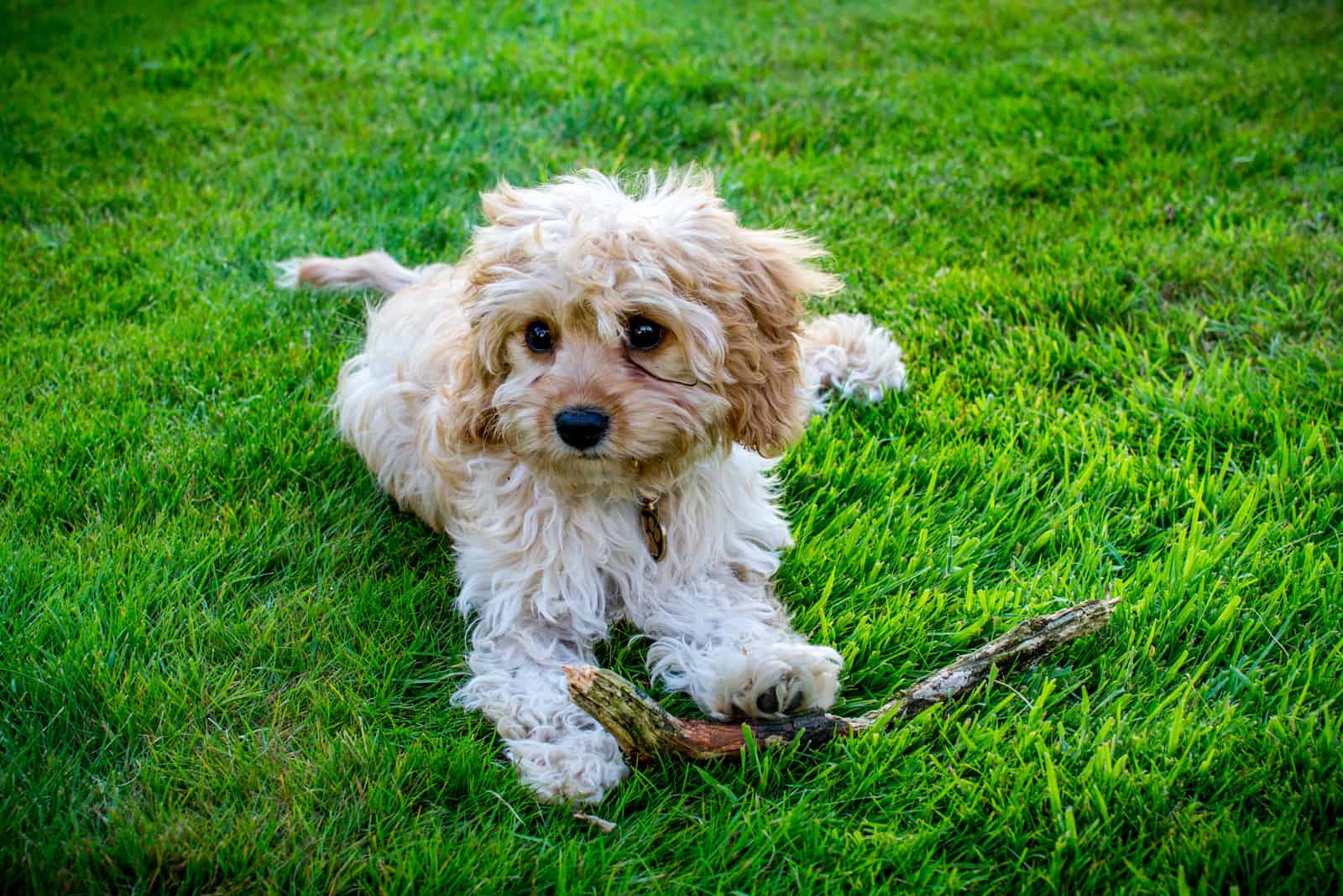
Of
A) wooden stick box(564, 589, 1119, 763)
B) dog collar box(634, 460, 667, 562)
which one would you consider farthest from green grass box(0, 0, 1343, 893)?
dog collar box(634, 460, 667, 562)

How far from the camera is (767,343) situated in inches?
118

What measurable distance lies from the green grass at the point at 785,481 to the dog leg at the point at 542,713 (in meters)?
0.07

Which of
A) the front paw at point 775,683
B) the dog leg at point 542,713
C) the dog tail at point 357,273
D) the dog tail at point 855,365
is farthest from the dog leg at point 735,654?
the dog tail at point 357,273

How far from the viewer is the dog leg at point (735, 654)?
2695mm

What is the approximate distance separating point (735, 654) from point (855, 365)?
1.75 metres

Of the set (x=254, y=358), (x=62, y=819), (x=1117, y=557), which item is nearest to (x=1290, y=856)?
(x=1117, y=557)

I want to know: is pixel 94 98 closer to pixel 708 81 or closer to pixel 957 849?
pixel 708 81

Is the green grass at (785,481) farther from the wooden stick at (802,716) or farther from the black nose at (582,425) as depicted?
the black nose at (582,425)

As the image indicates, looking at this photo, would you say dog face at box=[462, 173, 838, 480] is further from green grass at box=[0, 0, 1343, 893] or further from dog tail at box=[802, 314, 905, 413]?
dog tail at box=[802, 314, 905, 413]

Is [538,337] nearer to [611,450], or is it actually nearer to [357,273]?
[611,450]

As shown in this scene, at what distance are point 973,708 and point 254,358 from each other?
3.12m

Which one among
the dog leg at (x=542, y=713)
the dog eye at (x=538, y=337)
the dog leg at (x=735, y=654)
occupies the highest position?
the dog eye at (x=538, y=337)

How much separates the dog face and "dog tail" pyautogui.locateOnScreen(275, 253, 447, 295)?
188 cm

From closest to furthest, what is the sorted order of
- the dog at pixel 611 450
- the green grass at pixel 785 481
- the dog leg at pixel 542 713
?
the green grass at pixel 785 481
the dog leg at pixel 542 713
the dog at pixel 611 450
